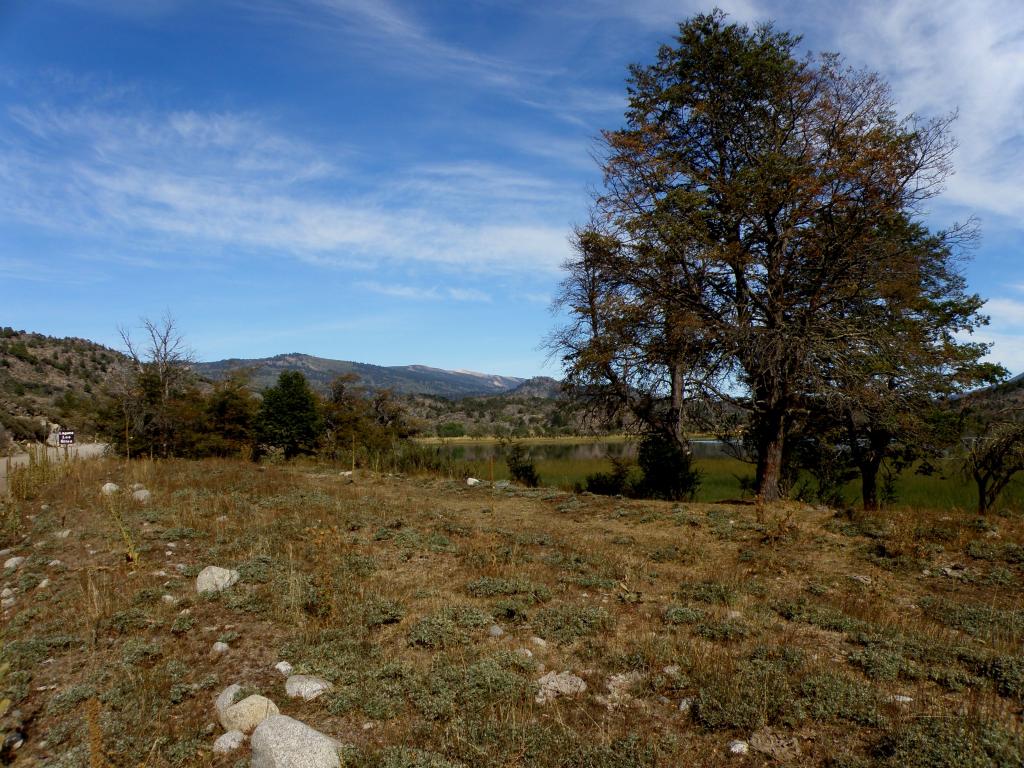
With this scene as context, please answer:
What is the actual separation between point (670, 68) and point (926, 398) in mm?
9349

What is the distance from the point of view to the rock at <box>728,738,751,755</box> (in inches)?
133

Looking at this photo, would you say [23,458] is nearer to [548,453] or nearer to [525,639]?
[525,639]

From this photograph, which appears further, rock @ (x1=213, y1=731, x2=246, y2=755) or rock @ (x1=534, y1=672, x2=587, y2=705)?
rock @ (x1=534, y1=672, x2=587, y2=705)

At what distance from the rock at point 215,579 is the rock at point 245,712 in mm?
2494

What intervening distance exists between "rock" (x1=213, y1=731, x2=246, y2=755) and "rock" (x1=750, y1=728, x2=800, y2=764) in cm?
320

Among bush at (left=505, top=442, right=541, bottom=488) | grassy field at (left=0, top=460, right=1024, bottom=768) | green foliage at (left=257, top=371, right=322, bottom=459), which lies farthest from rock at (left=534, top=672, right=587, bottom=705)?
green foliage at (left=257, top=371, right=322, bottom=459)

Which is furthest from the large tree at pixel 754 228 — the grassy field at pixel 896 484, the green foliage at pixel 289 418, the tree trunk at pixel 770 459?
the green foliage at pixel 289 418

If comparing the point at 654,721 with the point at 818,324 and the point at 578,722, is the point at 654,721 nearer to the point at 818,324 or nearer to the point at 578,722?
the point at 578,722

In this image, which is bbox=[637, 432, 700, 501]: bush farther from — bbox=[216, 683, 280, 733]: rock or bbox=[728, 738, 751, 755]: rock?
bbox=[216, 683, 280, 733]: rock

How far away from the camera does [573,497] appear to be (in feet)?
45.3

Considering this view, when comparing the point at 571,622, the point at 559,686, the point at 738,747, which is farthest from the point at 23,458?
the point at 738,747

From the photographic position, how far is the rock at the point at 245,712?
3846mm

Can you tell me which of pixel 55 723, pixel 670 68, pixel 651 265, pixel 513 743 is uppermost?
pixel 670 68

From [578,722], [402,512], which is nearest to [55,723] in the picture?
[578,722]
